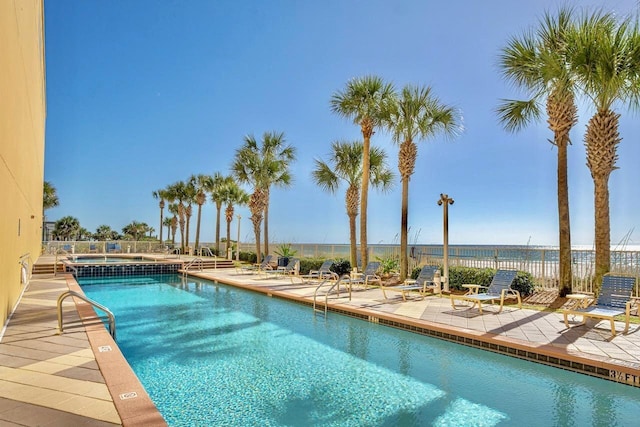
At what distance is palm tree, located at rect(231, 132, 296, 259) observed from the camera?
22.2 metres

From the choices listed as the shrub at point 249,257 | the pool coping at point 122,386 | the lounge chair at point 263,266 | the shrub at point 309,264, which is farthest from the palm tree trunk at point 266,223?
the pool coping at point 122,386

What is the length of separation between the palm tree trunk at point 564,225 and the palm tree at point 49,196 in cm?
4197

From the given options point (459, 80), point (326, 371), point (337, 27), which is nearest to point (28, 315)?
point (326, 371)

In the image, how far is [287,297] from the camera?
37.1ft

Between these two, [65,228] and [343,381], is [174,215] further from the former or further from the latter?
[343,381]

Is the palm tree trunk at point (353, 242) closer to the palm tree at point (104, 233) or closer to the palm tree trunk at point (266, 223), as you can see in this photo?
the palm tree trunk at point (266, 223)

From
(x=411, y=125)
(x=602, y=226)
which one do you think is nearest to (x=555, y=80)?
(x=602, y=226)

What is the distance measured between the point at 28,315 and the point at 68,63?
61.7ft

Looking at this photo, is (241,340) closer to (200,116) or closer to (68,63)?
(68,63)

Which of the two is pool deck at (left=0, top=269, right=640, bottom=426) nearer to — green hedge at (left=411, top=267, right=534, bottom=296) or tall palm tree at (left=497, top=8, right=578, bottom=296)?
green hedge at (left=411, top=267, right=534, bottom=296)

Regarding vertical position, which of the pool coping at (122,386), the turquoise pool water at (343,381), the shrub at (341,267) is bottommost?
the turquoise pool water at (343,381)

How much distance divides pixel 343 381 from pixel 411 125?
1055 centimetres

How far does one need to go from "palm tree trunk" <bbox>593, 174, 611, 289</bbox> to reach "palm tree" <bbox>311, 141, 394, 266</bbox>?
30.0 ft

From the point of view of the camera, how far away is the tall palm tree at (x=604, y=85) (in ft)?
26.7
